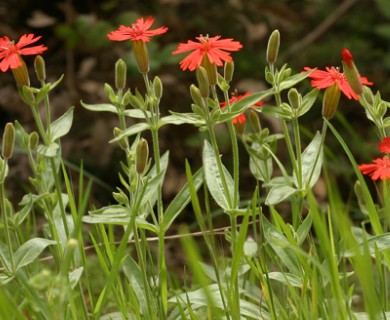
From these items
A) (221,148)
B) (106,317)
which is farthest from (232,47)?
(221,148)

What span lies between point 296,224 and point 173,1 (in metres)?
1.25

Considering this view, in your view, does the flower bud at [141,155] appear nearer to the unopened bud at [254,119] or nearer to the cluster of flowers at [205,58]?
the cluster of flowers at [205,58]

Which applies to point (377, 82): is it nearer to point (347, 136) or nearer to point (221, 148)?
point (347, 136)

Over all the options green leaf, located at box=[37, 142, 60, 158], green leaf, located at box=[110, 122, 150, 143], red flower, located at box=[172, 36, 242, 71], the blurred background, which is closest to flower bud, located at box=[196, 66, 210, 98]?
red flower, located at box=[172, 36, 242, 71]

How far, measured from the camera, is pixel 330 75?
1.17m

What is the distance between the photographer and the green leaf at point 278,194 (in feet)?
3.76

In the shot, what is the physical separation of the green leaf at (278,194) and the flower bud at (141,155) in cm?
18

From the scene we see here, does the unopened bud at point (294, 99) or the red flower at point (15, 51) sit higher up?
the red flower at point (15, 51)

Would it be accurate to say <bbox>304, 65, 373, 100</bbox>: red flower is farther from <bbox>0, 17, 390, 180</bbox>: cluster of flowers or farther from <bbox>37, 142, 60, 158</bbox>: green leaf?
<bbox>37, 142, 60, 158</bbox>: green leaf

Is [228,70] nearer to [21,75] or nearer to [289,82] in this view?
[289,82]

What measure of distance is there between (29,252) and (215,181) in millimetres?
288

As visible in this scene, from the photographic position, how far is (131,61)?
220 cm

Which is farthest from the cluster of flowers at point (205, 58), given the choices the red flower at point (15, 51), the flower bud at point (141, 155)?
the flower bud at point (141, 155)

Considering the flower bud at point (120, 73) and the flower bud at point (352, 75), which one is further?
the flower bud at point (120, 73)
